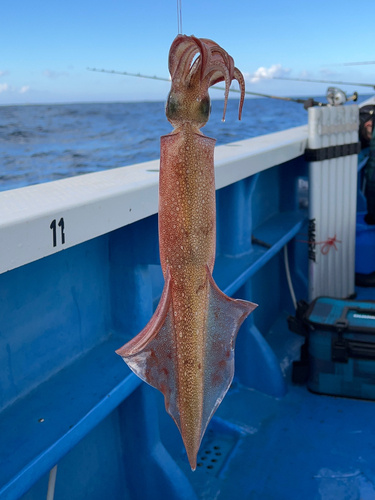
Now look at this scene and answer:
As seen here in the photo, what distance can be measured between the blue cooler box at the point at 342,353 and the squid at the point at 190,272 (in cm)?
245

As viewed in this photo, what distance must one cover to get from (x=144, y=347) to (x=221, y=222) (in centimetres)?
246

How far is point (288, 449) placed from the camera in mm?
2533

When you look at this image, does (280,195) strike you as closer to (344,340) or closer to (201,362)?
(344,340)

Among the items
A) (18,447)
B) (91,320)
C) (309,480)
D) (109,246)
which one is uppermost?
(109,246)

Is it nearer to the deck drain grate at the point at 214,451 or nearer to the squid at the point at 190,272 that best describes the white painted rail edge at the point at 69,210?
the squid at the point at 190,272

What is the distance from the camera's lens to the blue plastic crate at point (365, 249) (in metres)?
4.53

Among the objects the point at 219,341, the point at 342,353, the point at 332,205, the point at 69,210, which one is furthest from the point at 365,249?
the point at 219,341

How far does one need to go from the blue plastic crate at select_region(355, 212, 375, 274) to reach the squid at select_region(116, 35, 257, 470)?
4.20 m

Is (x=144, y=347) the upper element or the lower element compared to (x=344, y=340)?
upper

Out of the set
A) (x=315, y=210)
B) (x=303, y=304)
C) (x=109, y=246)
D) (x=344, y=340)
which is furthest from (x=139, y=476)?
(x=315, y=210)

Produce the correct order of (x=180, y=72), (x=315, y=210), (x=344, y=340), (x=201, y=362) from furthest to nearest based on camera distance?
1. (x=315, y=210)
2. (x=344, y=340)
3. (x=201, y=362)
4. (x=180, y=72)

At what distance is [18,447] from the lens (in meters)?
1.31

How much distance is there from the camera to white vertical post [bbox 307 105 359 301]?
370 centimetres

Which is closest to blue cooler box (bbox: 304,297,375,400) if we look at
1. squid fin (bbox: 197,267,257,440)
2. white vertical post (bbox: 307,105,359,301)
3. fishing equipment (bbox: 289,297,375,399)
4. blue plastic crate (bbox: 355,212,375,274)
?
fishing equipment (bbox: 289,297,375,399)
